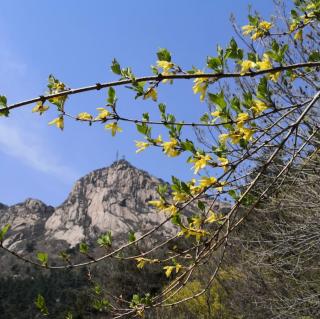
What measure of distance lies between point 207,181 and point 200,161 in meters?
0.11

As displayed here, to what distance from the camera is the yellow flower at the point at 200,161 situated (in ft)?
6.74

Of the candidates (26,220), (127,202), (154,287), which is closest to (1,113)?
(154,287)

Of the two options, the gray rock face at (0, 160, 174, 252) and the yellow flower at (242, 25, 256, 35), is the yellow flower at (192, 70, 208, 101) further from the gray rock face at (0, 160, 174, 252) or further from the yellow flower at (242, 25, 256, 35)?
the gray rock face at (0, 160, 174, 252)

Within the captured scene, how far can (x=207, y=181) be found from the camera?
2092 millimetres

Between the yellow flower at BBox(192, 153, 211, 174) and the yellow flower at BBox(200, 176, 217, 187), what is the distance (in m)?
0.06

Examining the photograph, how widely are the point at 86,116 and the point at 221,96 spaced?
67 centimetres

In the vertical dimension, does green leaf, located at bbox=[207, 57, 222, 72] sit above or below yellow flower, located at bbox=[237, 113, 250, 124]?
above

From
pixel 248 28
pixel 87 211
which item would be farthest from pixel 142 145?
pixel 87 211

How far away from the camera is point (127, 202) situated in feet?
282

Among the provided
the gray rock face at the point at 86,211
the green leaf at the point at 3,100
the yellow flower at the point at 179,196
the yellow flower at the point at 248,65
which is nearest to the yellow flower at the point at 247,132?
the yellow flower at the point at 248,65

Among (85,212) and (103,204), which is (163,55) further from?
(85,212)

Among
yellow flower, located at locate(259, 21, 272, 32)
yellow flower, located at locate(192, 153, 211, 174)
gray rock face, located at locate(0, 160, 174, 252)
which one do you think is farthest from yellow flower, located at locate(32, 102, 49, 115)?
gray rock face, located at locate(0, 160, 174, 252)

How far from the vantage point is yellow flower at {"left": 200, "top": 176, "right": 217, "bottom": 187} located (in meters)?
2.06

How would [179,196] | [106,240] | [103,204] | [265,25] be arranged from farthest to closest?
[103,204], [265,25], [106,240], [179,196]
